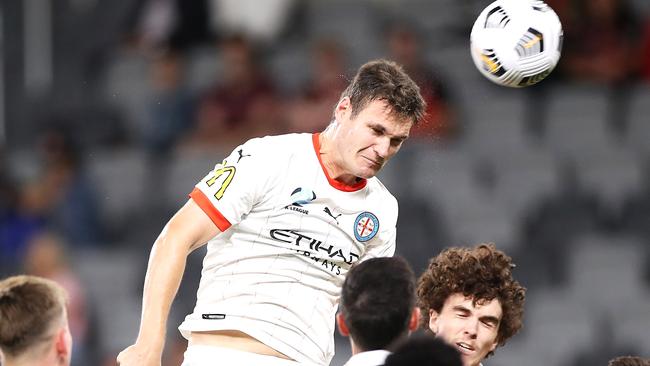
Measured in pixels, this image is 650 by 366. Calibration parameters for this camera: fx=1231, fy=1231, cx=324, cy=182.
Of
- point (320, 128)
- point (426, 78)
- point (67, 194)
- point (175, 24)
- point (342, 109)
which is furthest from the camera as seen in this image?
point (175, 24)

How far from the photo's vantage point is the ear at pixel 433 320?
4.66 meters

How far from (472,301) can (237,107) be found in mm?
6161

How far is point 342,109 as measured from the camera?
4461 millimetres

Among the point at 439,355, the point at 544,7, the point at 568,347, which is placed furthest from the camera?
the point at 568,347

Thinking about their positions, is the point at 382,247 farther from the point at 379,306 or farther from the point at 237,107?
the point at 237,107

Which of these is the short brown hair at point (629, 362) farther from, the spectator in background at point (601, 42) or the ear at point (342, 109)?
the spectator in background at point (601, 42)

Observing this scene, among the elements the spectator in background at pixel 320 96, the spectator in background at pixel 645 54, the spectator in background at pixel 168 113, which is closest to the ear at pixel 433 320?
the spectator in background at pixel 320 96

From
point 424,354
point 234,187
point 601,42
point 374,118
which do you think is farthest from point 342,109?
point 601,42

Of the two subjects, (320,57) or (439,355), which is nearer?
(439,355)

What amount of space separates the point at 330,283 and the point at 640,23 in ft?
21.1

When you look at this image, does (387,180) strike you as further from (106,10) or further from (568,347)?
(106,10)

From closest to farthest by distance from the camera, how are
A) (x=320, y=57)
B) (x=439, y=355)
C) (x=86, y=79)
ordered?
(x=439, y=355)
(x=320, y=57)
(x=86, y=79)

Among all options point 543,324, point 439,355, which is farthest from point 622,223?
point 439,355

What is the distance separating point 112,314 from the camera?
10219mm
